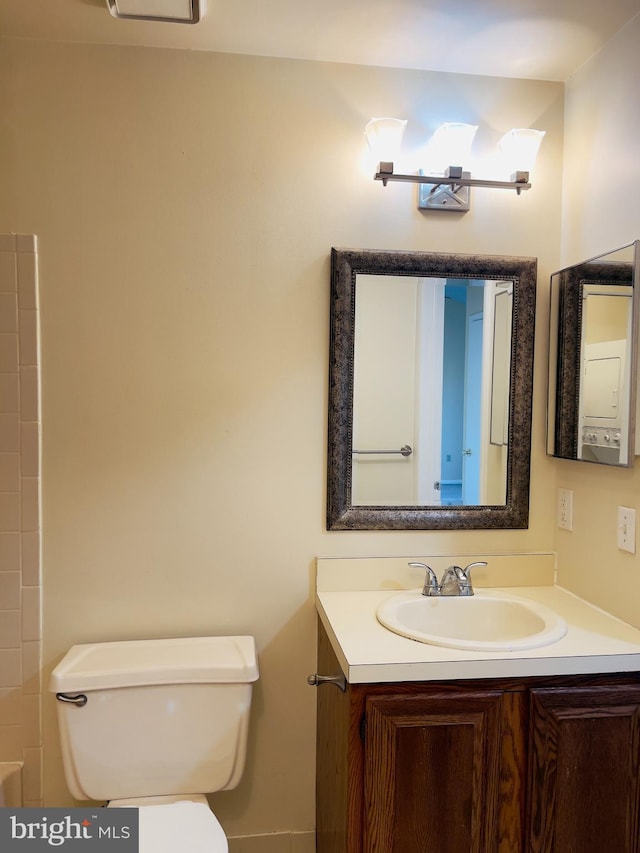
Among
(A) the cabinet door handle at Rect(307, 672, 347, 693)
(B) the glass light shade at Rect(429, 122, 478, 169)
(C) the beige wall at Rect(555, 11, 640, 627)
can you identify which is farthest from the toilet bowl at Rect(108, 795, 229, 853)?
(B) the glass light shade at Rect(429, 122, 478, 169)

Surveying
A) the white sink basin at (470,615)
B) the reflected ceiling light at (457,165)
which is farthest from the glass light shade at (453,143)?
the white sink basin at (470,615)

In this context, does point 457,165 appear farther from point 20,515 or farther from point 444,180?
point 20,515

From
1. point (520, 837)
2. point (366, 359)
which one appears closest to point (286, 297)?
point (366, 359)

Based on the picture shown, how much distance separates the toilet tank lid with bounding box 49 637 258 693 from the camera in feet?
5.07

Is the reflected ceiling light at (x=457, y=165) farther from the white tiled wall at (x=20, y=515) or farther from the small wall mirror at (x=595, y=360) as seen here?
the white tiled wall at (x=20, y=515)

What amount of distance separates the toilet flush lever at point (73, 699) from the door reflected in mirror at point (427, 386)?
887 mm

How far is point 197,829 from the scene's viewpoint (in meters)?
1.42

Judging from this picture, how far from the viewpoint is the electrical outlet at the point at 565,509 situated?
184cm

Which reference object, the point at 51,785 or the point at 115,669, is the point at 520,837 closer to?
the point at 115,669

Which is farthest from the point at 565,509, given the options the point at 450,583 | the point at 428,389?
the point at 428,389

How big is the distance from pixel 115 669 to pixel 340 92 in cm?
172

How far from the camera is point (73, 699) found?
153 cm

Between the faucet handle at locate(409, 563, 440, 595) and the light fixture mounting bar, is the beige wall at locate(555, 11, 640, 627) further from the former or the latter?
the faucet handle at locate(409, 563, 440, 595)

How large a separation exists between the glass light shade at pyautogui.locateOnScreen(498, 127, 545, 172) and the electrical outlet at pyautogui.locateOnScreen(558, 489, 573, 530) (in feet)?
3.16
